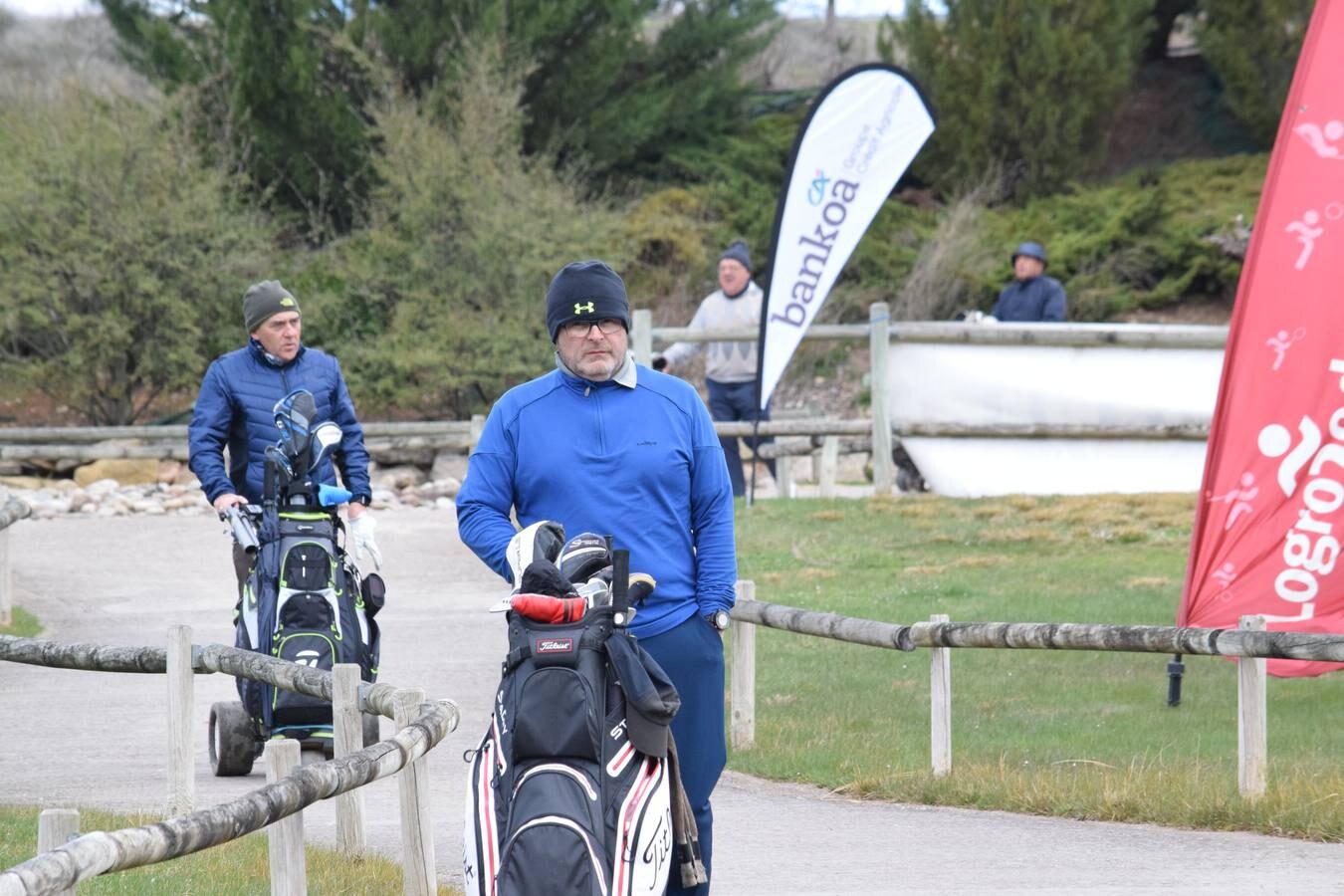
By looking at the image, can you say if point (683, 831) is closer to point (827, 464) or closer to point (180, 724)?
point (180, 724)

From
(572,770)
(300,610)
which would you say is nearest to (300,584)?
(300,610)

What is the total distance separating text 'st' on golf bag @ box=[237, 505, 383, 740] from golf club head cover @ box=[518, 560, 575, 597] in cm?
343

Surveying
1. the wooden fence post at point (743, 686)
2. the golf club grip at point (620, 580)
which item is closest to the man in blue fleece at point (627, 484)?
the golf club grip at point (620, 580)

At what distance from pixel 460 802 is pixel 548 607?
3.57 metres

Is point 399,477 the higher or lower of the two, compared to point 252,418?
lower

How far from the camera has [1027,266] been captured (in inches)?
706

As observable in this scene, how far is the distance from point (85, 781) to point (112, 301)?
20.3 metres

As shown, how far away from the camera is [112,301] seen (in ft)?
92.3

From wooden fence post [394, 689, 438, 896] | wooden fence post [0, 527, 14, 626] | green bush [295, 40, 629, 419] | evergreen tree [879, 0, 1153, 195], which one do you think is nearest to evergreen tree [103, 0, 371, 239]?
green bush [295, 40, 629, 419]

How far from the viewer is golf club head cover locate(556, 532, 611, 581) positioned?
523 centimetres

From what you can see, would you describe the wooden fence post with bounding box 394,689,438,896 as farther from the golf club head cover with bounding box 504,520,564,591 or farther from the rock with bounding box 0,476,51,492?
the rock with bounding box 0,476,51,492

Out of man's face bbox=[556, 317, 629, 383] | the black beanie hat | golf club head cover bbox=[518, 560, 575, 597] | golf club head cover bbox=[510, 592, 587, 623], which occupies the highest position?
the black beanie hat

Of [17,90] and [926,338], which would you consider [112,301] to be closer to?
[17,90]

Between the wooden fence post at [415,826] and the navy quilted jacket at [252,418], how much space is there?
271 cm
